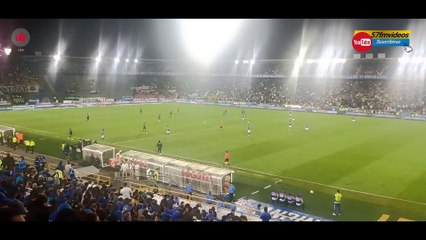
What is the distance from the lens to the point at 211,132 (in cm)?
3547

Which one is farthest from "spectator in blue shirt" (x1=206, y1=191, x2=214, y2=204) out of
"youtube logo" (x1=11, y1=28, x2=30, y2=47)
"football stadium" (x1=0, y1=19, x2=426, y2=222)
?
"youtube logo" (x1=11, y1=28, x2=30, y2=47)

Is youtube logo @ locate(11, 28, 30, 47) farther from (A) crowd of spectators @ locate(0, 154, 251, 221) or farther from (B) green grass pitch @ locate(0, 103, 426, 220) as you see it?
(A) crowd of spectators @ locate(0, 154, 251, 221)

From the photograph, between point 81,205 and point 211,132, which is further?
point 211,132

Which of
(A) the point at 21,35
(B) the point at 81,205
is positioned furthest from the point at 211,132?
(B) the point at 81,205

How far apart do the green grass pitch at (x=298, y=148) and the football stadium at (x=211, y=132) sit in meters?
0.13

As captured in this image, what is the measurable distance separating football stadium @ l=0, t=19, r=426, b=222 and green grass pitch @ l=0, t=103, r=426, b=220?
13 centimetres

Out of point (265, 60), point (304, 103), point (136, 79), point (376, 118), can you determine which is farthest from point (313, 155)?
point (136, 79)

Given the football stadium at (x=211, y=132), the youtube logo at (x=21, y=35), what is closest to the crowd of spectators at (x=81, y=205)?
the football stadium at (x=211, y=132)

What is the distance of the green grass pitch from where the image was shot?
18094 mm

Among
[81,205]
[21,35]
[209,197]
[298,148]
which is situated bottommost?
[209,197]

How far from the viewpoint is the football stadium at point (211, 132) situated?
1469 cm

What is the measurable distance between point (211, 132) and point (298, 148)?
992 centimetres

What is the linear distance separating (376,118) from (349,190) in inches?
1377

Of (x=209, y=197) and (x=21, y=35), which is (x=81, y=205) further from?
(x=21, y=35)
